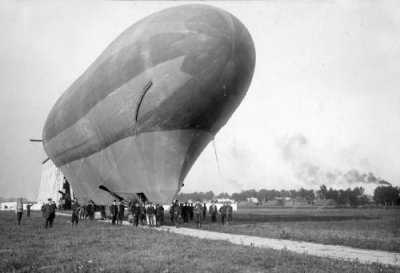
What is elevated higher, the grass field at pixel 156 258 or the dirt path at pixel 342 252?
the grass field at pixel 156 258

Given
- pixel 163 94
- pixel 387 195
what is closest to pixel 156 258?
pixel 163 94

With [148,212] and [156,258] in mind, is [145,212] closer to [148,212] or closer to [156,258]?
[148,212]

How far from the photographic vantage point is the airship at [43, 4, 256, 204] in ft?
53.8

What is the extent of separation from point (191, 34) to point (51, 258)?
34.4 ft

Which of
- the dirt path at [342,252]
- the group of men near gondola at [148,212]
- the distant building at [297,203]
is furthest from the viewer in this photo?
the distant building at [297,203]

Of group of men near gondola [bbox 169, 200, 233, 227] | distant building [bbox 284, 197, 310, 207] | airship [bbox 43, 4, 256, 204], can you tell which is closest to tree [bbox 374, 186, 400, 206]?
distant building [bbox 284, 197, 310, 207]

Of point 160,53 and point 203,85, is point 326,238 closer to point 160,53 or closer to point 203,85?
point 203,85

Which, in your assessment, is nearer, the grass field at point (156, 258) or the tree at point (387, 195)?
the grass field at point (156, 258)

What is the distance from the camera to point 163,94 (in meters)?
16.9

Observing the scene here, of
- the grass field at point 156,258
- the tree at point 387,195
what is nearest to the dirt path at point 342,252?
the grass field at point 156,258

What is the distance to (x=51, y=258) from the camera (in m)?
8.88

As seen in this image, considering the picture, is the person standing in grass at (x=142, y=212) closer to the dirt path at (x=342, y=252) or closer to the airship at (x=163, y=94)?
the airship at (x=163, y=94)

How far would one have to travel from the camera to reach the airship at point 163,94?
16.4 m

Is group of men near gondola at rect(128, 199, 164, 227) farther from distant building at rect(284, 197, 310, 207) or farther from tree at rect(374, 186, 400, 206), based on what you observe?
tree at rect(374, 186, 400, 206)
